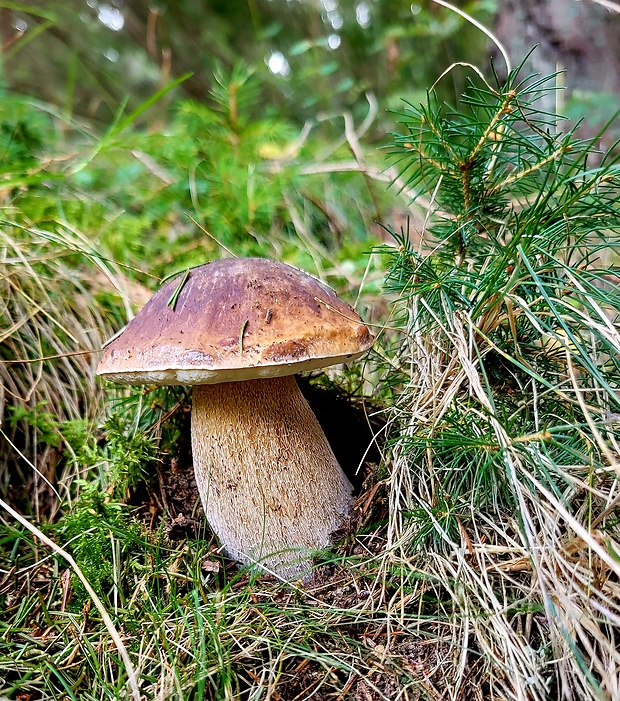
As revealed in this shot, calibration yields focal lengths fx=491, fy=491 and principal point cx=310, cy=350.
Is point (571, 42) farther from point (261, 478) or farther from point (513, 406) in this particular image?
point (261, 478)

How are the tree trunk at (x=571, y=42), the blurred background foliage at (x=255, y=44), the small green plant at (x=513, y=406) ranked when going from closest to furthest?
the small green plant at (x=513, y=406), the tree trunk at (x=571, y=42), the blurred background foliage at (x=255, y=44)

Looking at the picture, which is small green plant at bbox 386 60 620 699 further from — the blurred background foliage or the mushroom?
the blurred background foliage

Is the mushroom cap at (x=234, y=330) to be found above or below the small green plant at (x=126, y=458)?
above

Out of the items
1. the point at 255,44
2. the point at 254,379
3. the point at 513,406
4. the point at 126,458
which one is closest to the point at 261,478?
the point at 254,379

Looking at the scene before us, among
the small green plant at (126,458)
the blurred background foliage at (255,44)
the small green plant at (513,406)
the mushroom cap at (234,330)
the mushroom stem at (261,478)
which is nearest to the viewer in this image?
the small green plant at (513,406)

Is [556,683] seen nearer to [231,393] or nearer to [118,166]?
[231,393]

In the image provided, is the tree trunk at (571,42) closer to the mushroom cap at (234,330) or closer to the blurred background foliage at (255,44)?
the mushroom cap at (234,330)

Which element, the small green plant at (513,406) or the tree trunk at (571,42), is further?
the tree trunk at (571,42)

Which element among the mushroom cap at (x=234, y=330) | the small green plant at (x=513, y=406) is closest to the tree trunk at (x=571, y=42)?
the small green plant at (x=513, y=406)
